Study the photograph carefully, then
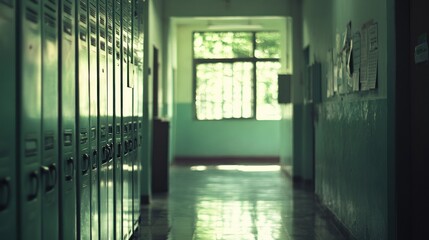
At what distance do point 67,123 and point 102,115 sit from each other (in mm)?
981

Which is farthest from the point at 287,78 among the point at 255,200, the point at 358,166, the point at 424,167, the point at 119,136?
the point at 424,167

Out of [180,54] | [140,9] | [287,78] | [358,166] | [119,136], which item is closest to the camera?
[119,136]

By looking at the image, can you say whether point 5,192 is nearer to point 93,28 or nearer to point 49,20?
point 49,20

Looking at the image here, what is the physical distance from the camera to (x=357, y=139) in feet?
17.6

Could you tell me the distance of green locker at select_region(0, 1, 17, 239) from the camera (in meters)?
2.15

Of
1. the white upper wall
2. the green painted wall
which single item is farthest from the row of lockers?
the green painted wall

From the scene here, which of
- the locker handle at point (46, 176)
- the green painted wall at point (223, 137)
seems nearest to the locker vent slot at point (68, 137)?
the locker handle at point (46, 176)

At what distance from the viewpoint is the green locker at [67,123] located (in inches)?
115

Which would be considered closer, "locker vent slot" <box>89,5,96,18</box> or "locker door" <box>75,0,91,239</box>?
"locker door" <box>75,0,91,239</box>

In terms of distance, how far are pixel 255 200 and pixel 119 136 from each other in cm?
394

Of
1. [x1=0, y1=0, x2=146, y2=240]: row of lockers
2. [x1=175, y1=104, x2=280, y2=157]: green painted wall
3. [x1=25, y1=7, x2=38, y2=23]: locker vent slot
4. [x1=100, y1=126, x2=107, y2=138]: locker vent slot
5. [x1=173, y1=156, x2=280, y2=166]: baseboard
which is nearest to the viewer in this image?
[x1=0, y1=0, x2=146, y2=240]: row of lockers

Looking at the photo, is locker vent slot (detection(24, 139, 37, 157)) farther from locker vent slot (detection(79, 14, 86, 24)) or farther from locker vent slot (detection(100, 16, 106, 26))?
locker vent slot (detection(100, 16, 106, 26))

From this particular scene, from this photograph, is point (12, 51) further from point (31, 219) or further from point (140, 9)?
point (140, 9)

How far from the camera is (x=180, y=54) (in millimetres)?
15312
